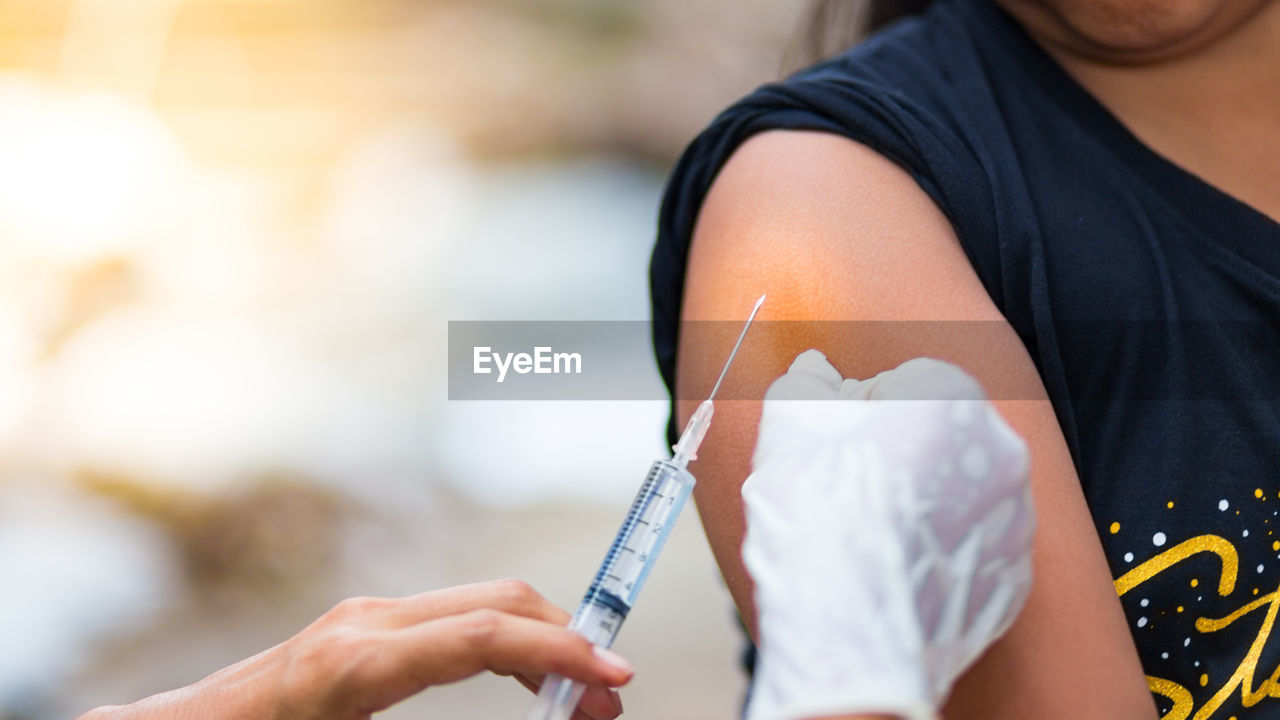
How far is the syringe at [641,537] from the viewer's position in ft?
2.36

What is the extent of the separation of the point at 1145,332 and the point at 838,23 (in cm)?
58

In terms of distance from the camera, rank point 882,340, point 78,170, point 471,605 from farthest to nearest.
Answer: point 78,170
point 882,340
point 471,605

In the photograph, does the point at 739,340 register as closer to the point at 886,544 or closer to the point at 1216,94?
the point at 886,544

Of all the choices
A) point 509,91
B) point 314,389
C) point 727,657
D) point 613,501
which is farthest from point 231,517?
point 509,91

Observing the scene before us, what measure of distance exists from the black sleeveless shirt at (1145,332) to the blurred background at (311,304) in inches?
79.6

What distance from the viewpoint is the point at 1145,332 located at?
2.72 feet

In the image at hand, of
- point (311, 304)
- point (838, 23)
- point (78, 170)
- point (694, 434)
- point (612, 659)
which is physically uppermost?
point (78, 170)

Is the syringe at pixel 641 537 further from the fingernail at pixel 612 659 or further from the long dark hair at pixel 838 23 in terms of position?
the long dark hair at pixel 838 23

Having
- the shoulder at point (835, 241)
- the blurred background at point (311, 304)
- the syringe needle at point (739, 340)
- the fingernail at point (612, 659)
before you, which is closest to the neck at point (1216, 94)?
the shoulder at point (835, 241)

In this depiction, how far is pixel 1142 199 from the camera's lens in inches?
35.3

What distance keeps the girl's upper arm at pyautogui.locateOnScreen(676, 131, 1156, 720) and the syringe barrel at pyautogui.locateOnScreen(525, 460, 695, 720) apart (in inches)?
2.4

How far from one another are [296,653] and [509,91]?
4.06 m

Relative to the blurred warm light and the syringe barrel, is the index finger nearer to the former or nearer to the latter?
the syringe barrel

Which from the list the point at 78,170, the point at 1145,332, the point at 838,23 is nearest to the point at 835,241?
the point at 1145,332
